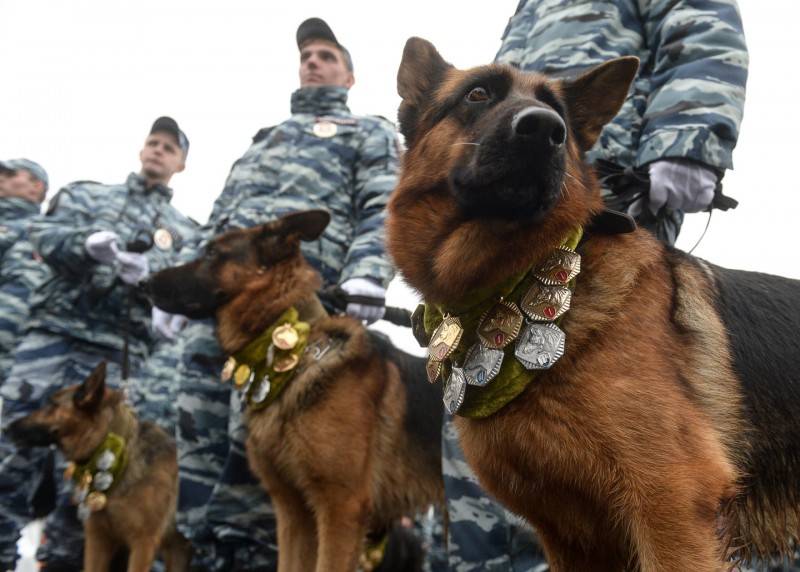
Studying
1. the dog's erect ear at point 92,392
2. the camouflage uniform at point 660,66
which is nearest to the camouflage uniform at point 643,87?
the camouflage uniform at point 660,66

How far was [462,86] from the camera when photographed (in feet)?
7.53

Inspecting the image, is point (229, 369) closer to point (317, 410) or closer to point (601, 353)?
point (317, 410)

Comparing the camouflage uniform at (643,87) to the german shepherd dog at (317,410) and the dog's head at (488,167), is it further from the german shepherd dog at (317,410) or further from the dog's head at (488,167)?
the german shepherd dog at (317,410)

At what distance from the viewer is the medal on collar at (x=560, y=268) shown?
6.30 feet

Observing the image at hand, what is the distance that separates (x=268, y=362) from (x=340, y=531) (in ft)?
3.33

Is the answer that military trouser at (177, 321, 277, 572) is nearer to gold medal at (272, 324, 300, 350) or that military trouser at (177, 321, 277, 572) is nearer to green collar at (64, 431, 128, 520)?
gold medal at (272, 324, 300, 350)

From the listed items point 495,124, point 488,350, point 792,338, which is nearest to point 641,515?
point 488,350

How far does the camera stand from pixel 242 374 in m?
4.00

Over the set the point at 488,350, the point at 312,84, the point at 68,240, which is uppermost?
the point at 312,84

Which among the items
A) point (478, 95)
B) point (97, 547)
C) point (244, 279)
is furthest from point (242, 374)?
point (97, 547)

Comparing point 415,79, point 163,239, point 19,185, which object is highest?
point 19,185

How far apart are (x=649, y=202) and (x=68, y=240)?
474 centimetres

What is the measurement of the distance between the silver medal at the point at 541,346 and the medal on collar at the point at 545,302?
32 millimetres

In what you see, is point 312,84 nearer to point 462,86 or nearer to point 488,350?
point 462,86
